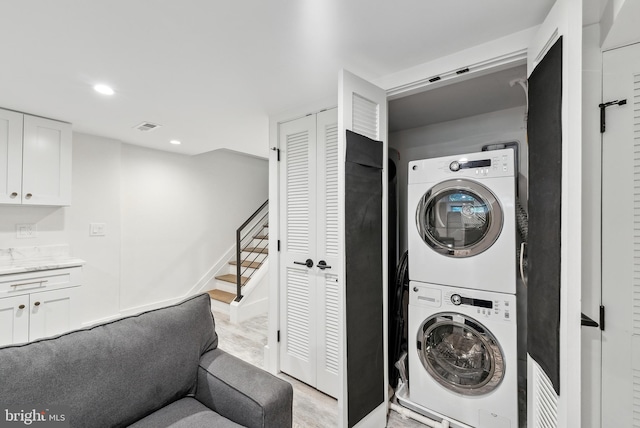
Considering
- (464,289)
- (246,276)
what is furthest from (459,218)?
(246,276)

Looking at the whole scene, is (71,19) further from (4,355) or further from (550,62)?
(550,62)

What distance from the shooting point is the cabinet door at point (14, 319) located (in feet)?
7.62

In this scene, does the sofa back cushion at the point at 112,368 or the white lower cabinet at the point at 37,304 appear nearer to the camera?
the sofa back cushion at the point at 112,368

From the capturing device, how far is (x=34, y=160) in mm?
2674

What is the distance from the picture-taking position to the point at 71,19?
4.42 ft

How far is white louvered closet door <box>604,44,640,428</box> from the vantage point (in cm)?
118

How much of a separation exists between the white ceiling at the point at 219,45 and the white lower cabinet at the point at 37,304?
1520 mm

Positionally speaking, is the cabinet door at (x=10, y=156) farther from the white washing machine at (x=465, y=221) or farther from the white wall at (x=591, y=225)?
the white wall at (x=591, y=225)

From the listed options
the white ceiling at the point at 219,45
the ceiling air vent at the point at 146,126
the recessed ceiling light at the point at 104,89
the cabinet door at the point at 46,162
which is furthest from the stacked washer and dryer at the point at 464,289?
the cabinet door at the point at 46,162

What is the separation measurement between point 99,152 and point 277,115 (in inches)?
94.4

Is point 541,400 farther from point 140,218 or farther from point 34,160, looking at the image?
point 140,218

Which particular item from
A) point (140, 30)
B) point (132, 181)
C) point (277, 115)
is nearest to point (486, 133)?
point (277, 115)

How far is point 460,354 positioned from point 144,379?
1.86m

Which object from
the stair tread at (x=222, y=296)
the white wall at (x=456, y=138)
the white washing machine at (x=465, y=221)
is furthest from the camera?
the stair tread at (x=222, y=296)
